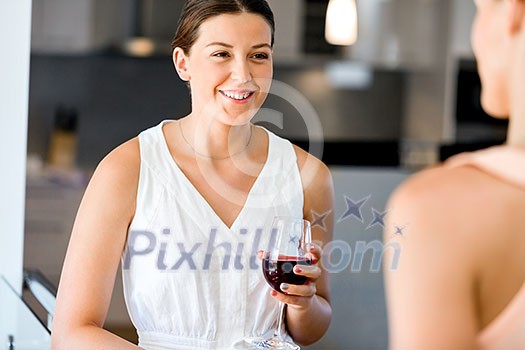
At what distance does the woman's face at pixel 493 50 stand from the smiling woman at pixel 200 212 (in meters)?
0.24

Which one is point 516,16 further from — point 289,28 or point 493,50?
point 289,28

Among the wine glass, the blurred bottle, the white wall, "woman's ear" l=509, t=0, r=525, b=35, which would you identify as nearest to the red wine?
the wine glass

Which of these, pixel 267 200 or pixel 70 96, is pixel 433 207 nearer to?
pixel 267 200

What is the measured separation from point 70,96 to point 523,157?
5.39 ft

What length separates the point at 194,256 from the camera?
125cm

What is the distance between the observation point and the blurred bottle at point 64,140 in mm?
Answer: 1792

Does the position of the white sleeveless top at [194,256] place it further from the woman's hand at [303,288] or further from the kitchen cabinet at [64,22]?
the kitchen cabinet at [64,22]

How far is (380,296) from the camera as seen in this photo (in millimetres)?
1316

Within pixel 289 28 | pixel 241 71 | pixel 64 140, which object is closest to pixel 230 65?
pixel 241 71

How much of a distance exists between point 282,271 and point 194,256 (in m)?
0.15

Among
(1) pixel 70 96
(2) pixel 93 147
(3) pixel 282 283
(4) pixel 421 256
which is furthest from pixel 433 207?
(1) pixel 70 96

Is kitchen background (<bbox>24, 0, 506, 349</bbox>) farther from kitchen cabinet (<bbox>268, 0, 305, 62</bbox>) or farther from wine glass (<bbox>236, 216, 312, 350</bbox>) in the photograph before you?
wine glass (<bbox>236, 216, 312, 350</bbox>)

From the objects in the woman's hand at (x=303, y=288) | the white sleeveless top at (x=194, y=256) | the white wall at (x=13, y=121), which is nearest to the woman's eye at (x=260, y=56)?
the white sleeveless top at (x=194, y=256)

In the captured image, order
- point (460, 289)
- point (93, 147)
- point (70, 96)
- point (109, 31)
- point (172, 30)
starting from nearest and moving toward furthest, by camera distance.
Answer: point (460, 289), point (172, 30), point (93, 147), point (109, 31), point (70, 96)
